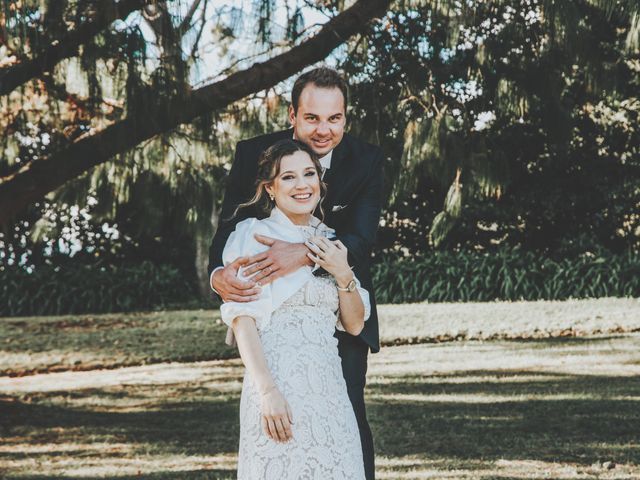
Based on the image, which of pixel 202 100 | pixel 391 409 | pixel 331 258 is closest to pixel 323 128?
pixel 331 258

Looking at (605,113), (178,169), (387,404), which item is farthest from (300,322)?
(605,113)

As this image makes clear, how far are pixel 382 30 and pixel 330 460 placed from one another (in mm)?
3849

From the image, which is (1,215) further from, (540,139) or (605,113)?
(605,113)

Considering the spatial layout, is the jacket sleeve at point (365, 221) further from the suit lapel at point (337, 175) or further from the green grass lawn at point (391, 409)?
the green grass lawn at point (391, 409)

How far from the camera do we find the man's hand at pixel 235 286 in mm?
2562

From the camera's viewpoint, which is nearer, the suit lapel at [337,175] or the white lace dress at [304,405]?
the white lace dress at [304,405]

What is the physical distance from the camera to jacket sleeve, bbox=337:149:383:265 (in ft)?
9.33

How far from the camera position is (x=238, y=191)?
3.05 m

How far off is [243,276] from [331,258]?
0.86 ft

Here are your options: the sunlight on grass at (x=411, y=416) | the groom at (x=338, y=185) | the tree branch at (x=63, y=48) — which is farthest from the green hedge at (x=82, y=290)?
the groom at (x=338, y=185)

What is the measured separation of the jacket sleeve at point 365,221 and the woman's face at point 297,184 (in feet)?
0.62

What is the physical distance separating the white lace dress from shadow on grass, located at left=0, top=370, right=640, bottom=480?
239 centimetres

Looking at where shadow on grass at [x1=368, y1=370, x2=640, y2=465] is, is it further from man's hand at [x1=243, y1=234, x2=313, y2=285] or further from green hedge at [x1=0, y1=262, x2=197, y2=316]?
green hedge at [x1=0, y1=262, x2=197, y2=316]

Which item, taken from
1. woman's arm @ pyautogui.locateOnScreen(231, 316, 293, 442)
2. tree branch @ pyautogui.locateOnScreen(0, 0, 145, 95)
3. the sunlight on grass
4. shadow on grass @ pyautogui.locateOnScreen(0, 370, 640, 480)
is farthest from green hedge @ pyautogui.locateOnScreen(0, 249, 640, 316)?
woman's arm @ pyautogui.locateOnScreen(231, 316, 293, 442)
